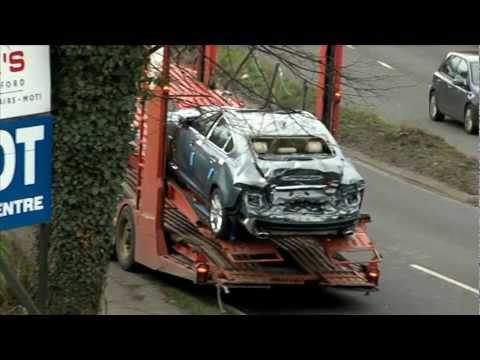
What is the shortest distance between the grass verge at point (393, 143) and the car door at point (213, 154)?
217 inches

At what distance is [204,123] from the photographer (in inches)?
632

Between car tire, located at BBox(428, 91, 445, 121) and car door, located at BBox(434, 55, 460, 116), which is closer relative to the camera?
car door, located at BBox(434, 55, 460, 116)

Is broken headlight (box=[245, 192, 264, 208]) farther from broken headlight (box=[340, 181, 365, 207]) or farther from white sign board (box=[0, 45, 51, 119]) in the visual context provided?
white sign board (box=[0, 45, 51, 119])

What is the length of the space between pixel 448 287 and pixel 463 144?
7325mm

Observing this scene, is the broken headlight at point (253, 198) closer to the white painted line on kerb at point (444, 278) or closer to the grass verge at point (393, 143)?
the white painted line on kerb at point (444, 278)

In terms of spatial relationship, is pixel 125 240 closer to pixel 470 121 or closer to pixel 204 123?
pixel 204 123

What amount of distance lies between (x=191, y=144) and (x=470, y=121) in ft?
31.3

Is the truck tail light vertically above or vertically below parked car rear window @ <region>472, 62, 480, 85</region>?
below

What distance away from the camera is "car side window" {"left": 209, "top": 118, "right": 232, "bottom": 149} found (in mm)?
15273

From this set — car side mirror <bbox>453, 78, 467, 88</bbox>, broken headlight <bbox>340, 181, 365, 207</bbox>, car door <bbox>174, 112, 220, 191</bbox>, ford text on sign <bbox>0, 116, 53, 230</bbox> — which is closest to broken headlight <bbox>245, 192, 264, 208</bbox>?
broken headlight <bbox>340, 181, 365, 207</bbox>

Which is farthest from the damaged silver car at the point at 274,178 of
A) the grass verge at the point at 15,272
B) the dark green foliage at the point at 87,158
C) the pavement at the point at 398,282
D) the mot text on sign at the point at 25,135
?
the mot text on sign at the point at 25,135

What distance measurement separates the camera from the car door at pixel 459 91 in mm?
24250
